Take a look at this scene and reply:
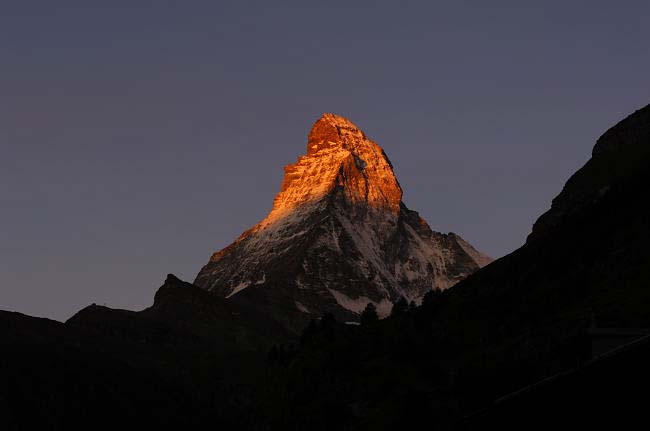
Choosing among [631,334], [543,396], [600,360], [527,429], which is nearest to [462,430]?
[631,334]

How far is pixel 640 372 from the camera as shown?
89.9 ft

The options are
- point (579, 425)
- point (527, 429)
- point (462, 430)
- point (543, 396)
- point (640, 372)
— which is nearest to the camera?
point (640, 372)

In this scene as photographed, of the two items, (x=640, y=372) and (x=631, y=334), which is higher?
(x=631, y=334)

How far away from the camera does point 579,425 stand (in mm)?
30734

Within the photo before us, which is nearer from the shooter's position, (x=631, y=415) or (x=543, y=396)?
(x=631, y=415)

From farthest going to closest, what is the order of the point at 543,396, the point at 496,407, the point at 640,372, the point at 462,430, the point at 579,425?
the point at 462,430
the point at 496,407
the point at 543,396
the point at 579,425
the point at 640,372

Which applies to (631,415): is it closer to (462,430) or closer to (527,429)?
(527,429)

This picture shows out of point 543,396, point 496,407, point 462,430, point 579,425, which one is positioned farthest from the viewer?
point 462,430

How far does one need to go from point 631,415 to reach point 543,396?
17.6ft

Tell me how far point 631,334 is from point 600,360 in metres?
14.2

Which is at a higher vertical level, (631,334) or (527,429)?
(631,334)

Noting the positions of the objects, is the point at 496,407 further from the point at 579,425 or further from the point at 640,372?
the point at 640,372

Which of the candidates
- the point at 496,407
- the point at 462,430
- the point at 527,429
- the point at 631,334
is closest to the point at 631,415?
the point at 527,429

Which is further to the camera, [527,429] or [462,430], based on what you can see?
[462,430]
